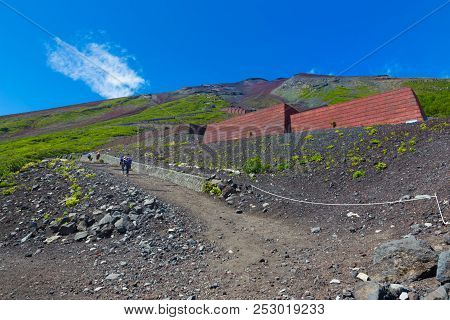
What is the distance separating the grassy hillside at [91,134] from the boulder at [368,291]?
1258 inches

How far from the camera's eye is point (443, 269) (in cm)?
680

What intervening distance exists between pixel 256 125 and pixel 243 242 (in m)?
24.7

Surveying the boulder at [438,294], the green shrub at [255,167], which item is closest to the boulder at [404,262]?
the boulder at [438,294]

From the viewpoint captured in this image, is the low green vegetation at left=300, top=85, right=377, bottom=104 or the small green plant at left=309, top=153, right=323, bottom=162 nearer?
the small green plant at left=309, top=153, right=323, bottom=162

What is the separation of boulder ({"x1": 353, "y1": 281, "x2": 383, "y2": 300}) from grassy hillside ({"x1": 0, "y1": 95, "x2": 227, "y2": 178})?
105 feet

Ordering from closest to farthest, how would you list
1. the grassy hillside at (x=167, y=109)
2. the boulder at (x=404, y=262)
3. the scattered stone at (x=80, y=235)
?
the boulder at (x=404, y=262), the scattered stone at (x=80, y=235), the grassy hillside at (x=167, y=109)

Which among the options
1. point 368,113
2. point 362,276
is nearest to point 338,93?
point 368,113

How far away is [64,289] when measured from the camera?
9.58 metres

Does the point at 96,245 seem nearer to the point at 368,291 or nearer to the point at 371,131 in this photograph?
the point at 368,291

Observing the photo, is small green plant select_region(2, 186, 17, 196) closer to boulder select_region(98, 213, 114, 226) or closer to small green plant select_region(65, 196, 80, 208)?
small green plant select_region(65, 196, 80, 208)

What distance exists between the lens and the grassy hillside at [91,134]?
166ft

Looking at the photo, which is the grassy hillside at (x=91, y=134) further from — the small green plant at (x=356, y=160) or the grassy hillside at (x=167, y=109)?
the small green plant at (x=356, y=160)

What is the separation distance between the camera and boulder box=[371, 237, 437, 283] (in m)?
7.27

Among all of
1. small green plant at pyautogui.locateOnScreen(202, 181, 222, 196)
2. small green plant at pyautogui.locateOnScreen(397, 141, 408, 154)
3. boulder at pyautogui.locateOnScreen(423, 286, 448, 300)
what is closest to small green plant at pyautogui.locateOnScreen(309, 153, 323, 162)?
small green plant at pyautogui.locateOnScreen(397, 141, 408, 154)
